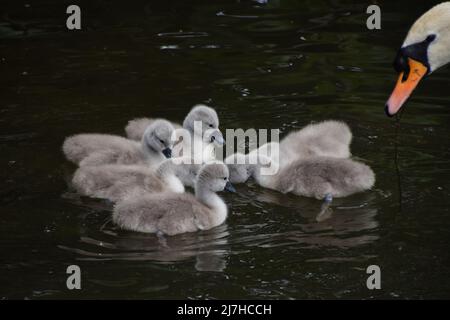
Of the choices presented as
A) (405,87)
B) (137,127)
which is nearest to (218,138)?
(137,127)

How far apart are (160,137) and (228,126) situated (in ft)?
4.35

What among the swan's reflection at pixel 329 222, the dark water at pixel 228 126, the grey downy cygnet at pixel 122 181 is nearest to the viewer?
the dark water at pixel 228 126

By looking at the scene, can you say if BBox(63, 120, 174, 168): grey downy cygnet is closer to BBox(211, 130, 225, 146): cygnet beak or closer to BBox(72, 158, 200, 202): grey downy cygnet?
BBox(72, 158, 200, 202): grey downy cygnet

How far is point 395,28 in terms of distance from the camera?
1288 cm

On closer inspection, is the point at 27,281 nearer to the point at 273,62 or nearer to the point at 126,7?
the point at 273,62

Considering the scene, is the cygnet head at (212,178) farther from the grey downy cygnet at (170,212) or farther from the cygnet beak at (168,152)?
the cygnet beak at (168,152)

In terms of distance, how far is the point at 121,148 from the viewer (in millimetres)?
9070

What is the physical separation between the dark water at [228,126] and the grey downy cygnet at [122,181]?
0.13 meters

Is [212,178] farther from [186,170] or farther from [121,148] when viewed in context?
[121,148]

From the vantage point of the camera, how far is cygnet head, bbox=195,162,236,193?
8.02 m

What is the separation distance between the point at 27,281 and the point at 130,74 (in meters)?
5.24

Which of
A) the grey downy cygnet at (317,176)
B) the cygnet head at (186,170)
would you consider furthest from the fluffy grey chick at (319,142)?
the cygnet head at (186,170)

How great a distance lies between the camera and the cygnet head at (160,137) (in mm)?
8906

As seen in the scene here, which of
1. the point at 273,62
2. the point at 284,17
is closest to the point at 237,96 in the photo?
the point at 273,62
